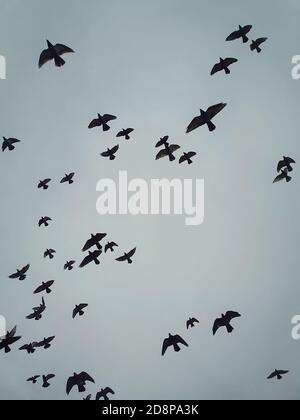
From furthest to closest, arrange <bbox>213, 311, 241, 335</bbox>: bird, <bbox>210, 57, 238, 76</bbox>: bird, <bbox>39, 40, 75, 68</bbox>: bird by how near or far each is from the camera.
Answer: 1. <bbox>213, 311, 241, 335</bbox>: bird
2. <bbox>210, 57, 238, 76</bbox>: bird
3. <bbox>39, 40, 75, 68</bbox>: bird

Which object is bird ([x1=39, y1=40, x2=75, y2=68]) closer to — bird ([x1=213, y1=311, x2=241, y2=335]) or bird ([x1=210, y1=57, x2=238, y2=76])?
bird ([x1=210, y1=57, x2=238, y2=76])

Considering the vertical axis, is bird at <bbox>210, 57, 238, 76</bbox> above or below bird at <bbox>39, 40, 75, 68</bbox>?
above

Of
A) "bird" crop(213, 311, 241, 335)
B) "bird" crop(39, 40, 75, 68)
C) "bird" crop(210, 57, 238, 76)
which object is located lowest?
"bird" crop(213, 311, 241, 335)

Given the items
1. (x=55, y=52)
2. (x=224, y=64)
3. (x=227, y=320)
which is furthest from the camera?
(x=227, y=320)

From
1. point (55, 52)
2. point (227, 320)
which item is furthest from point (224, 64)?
point (227, 320)

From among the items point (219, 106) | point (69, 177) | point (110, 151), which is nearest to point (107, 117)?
→ point (110, 151)

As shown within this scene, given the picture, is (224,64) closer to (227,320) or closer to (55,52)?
(55,52)

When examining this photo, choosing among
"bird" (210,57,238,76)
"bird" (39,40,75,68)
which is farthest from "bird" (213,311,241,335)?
"bird" (39,40,75,68)

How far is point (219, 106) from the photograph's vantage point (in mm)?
17281

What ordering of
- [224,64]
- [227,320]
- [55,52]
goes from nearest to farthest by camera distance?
[55,52] < [224,64] < [227,320]

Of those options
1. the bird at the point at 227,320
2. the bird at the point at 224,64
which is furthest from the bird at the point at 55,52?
the bird at the point at 227,320

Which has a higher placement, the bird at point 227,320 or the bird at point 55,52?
the bird at point 55,52

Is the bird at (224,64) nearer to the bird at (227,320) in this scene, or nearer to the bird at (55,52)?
the bird at (55,52)
